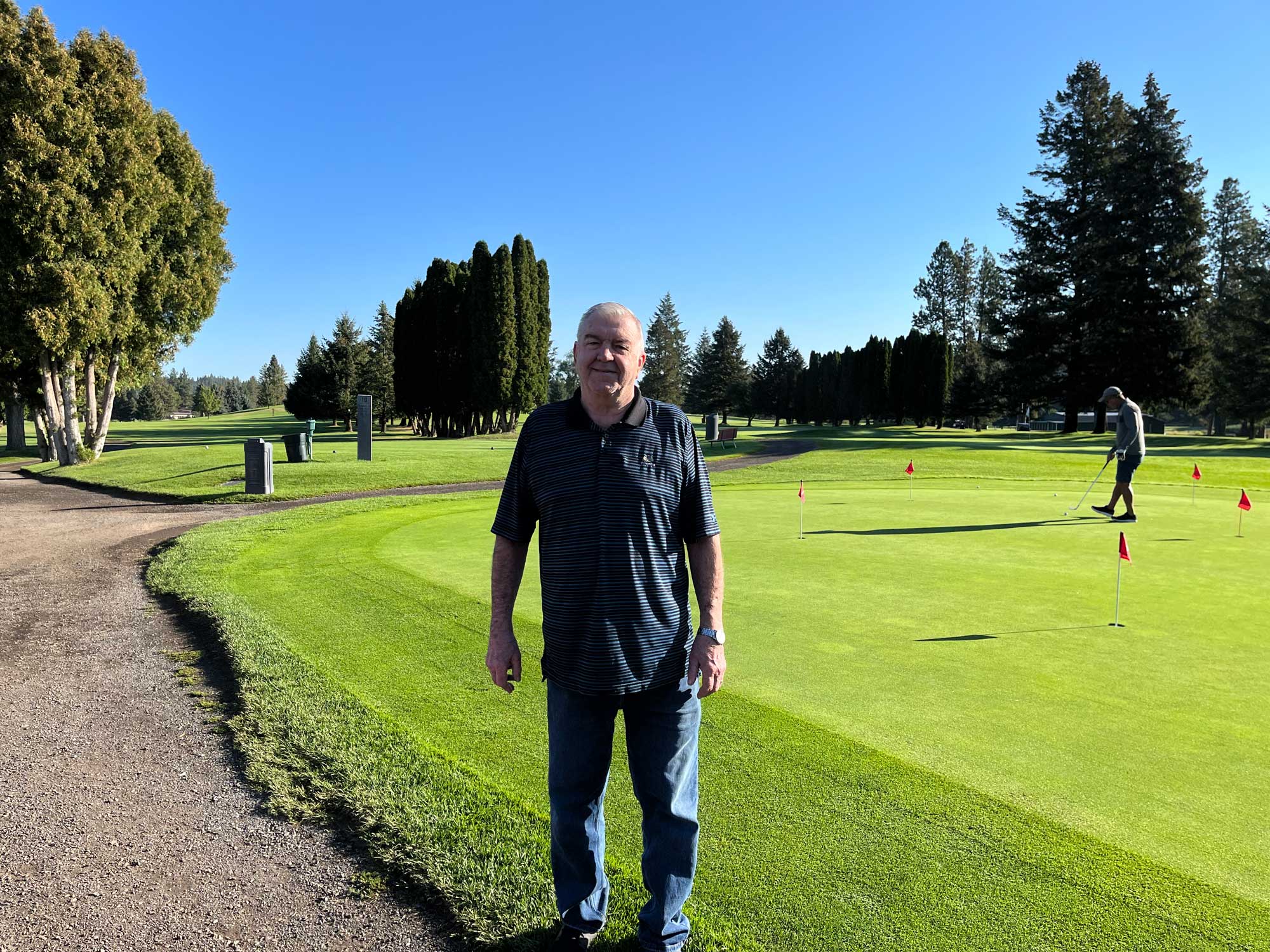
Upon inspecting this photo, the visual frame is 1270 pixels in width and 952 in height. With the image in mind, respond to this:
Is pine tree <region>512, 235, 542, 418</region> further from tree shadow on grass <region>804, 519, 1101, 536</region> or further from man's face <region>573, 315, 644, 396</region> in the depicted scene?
man's face <region>573, 315, 644, 396</region>

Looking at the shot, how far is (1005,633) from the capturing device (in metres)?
5.95

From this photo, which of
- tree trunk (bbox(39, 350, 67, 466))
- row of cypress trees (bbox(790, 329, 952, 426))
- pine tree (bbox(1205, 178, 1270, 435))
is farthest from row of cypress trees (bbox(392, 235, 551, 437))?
pine tree (bbox(1205, 178, 1270, 435))

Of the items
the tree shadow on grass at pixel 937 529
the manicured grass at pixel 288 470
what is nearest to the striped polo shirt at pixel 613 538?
the tree shadow on grass at pixel 937 529

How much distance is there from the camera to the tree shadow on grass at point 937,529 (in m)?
11.1

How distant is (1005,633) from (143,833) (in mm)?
5700

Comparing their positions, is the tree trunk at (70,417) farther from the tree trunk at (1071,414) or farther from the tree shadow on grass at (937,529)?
the tree trunk at (1071,414)

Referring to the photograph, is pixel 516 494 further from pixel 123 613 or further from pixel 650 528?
pixel 123 613

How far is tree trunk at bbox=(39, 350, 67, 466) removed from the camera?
2795cm

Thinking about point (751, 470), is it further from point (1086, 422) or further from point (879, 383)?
point (1086, 422)

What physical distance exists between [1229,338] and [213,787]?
195 ft

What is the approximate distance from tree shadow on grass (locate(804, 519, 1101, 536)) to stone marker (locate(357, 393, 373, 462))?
19.0m

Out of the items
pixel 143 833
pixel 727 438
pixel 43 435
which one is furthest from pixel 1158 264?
pixel 43 435

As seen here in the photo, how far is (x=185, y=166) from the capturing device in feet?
102

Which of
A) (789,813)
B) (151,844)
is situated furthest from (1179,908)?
(151,844)
